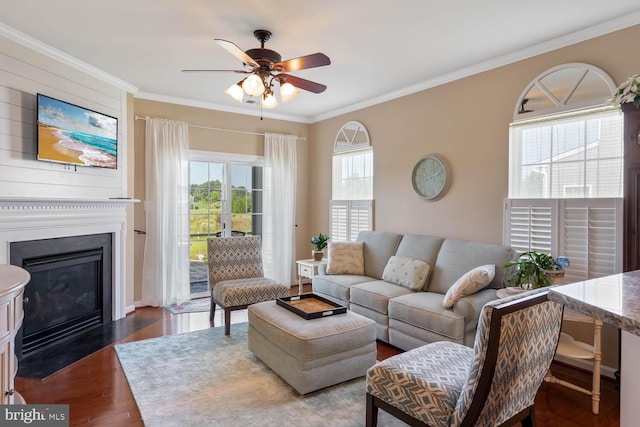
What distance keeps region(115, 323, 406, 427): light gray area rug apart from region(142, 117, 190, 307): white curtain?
1364mm

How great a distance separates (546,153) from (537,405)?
2086mm

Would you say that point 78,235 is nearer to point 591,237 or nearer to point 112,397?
point 112,397

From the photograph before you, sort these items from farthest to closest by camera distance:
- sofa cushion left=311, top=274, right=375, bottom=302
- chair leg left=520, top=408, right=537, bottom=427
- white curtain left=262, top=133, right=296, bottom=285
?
white curtain left=262, top=133, right=296, bottom=285 → sofa cushion left=311, top=274, right=375, bottom=302 → chair leg left=520, top=408, right=537, bottom=427

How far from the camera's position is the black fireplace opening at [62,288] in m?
3.30

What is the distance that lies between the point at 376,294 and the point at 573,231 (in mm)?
1781

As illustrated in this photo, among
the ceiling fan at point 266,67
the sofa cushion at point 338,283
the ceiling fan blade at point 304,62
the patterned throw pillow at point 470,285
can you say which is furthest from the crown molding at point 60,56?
the patterned throw pillow at point 470,285

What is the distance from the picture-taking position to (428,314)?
10.2ft

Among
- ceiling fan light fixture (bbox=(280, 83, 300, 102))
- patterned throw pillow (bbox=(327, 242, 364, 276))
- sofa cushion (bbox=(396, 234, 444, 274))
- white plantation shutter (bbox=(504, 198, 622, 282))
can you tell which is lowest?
patterned throw pillow (bbox=(327, 242, 364, 276))

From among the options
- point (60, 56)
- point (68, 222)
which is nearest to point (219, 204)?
point (68, 222)

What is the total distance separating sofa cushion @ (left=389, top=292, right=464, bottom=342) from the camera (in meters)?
2.95

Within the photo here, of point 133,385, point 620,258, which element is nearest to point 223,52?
point 133,385

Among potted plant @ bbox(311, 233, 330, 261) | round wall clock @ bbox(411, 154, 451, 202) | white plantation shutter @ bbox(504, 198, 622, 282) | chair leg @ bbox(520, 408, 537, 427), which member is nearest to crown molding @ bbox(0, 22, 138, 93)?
potted plant @ bbox(311, 233, 330, 261)

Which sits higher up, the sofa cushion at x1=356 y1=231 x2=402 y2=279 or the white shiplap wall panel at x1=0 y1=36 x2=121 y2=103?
the white shiplap wall panel at x1=0 y1=36 x2=121 y2=103

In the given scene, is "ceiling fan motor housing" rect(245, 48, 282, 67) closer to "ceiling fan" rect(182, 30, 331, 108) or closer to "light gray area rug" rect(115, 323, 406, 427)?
"ceiling fan" rect(182, 30, 331, 108)
